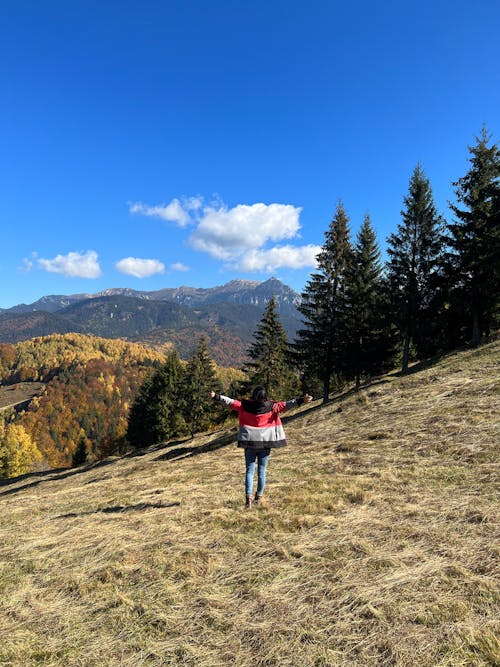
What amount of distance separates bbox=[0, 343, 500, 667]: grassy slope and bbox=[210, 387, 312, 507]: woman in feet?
2.64

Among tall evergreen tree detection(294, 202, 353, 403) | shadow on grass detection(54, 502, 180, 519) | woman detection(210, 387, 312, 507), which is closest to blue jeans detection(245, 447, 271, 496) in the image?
woman detection(210, 387, 312, 507)

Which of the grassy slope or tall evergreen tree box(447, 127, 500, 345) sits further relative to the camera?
tall evergreen tree box(447, 127, 500, 345)

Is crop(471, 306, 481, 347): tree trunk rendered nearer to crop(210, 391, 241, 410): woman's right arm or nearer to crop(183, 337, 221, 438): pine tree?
crop(210, 391, 241, 410): woman's right arm

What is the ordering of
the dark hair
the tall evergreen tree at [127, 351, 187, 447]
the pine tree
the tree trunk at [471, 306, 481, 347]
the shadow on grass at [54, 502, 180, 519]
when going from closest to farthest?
1. the dark hair
2. the shadow on grass at [54, 502, 180, 519]
3. the tree trunk at [471, 306, 481, 347]
4. the pine tree
5. the tall evergreen tree at [127, 351, 187, 447]

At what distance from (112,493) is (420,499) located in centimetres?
887

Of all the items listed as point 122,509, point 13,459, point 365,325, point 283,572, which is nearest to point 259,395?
point 283,572

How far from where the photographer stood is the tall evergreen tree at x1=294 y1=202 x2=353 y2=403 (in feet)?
79.6

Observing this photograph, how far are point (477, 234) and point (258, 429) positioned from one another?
→ 76.9ft

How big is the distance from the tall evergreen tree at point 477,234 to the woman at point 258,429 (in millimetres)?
21143

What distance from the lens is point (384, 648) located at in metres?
3.16

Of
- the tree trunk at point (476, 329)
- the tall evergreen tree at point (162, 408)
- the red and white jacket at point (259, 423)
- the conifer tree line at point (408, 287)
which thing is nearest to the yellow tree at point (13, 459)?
the tall evergreen tree at point (162, 408)

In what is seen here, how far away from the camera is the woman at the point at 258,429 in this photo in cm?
670

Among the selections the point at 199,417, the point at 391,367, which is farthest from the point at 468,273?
the point at 199,417

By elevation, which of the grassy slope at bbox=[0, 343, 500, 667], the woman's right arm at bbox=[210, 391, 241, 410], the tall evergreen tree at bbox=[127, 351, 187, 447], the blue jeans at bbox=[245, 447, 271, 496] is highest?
the woman's right arm at bbox=[210, 391, 241, 410]
